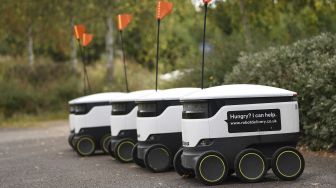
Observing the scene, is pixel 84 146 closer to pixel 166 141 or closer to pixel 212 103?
pixel 166 141

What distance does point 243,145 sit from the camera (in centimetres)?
975

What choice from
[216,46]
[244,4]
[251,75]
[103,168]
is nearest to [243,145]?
[103,168]

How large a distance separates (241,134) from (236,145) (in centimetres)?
16

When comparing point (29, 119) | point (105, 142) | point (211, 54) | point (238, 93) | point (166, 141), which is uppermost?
point (211, 54)

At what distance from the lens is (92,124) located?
15648mm

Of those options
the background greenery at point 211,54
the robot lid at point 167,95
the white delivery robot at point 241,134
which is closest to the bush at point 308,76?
the background greenery at point 211,54

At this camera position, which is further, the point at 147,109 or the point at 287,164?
the point at 147,109

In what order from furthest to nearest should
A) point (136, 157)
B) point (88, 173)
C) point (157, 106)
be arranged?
1. point (136, 157)
2. point (88, 173)
3. point (157, 106)

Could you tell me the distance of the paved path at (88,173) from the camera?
9.86 m

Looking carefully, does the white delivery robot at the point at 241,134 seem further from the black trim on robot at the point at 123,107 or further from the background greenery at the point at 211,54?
the black trim on robot at the point at 123,107

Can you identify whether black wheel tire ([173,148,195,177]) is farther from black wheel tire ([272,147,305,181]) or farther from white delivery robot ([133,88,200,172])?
black wheel tire ([272,147,305,181])

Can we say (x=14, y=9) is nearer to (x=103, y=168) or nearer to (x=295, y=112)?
(x=103, y=168)

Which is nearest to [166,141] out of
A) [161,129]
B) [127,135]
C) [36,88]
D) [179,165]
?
[161,129]

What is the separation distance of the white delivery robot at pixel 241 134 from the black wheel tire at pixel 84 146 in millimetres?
5871
